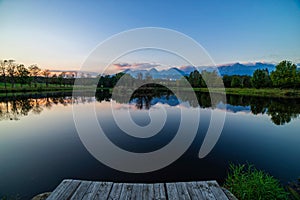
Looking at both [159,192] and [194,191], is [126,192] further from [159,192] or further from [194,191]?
[194,191]

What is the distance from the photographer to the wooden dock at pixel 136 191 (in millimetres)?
2342

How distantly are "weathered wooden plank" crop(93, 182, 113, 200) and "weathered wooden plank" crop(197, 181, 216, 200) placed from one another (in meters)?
1.29

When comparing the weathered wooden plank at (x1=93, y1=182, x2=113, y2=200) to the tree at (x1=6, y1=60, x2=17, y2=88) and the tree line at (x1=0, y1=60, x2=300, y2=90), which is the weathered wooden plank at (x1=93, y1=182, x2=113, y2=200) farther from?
the tree at (x1=6, y1=60, x2=17, y2=88)

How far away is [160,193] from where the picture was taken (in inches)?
96.5

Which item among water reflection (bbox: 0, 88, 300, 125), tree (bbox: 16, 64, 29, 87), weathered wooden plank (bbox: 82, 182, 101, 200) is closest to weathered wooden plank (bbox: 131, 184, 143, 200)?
weathered wooden plank (bbox: 82, 182, 101, 200)

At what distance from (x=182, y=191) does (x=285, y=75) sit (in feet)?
162

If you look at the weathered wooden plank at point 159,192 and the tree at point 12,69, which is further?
the tree at point 12,69

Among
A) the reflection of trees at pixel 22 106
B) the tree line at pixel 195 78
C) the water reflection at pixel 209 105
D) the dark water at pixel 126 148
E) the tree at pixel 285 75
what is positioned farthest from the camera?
the tree line at pixel 195 78

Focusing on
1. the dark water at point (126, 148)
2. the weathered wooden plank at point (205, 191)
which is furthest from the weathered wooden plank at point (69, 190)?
the dark water at point (126, 148)

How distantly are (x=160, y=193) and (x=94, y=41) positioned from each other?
16.5 meters

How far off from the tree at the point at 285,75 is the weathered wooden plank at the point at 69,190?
160 ft

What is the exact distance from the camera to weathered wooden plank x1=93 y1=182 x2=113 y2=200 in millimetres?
2336

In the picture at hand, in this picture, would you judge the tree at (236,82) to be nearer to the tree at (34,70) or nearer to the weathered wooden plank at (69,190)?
the weathered wooden plank at (69,190)

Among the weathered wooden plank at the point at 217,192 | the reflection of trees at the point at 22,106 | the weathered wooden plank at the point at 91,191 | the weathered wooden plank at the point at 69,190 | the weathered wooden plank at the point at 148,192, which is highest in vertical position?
the weathered wooden plank at the point at 69,190
